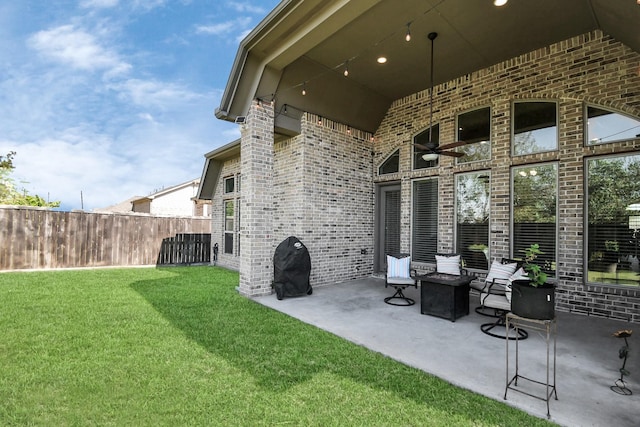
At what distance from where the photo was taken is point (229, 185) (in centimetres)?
1022

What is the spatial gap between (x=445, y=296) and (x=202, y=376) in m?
3.47

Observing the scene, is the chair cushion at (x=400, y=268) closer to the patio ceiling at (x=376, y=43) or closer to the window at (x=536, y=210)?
the window at (x=536, y=210)

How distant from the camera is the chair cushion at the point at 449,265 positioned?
5.50 meters

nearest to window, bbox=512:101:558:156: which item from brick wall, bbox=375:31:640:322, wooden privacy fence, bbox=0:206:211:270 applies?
brick wall, bbox=375:31:640:322

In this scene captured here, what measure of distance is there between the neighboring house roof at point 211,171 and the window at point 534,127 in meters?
7.47

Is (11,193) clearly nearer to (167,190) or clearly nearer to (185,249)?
(167,190)

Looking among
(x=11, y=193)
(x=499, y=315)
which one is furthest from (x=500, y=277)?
(x=11, y=193)

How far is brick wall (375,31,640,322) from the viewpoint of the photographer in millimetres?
4562

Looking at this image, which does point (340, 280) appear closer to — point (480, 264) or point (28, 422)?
point (480, 264)

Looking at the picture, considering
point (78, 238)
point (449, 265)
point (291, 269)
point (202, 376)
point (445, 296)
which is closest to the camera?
point (202, 376)

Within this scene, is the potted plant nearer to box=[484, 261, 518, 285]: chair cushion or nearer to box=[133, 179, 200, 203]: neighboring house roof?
box=[484, 261, 518, 285]: chair cushion

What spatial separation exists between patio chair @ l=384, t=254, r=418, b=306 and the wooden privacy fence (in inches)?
322

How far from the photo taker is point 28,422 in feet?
6.80

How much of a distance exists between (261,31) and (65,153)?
35.5m
